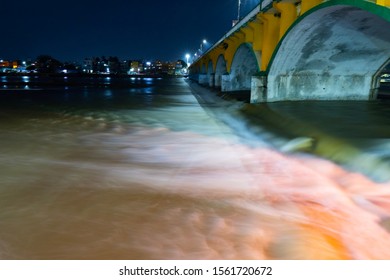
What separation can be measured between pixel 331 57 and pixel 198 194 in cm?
1197

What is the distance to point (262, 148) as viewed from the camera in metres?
8.80

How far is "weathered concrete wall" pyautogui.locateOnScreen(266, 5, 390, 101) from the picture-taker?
11.3 meters

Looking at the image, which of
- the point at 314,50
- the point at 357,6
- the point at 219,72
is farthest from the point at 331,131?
the point at 219,72

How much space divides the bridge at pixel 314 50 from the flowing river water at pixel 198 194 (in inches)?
144

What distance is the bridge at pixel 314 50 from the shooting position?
11352 mm

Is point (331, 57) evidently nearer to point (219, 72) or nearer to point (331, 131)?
point (331, 131)

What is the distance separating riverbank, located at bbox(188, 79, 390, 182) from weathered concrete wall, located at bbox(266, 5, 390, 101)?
2138mm

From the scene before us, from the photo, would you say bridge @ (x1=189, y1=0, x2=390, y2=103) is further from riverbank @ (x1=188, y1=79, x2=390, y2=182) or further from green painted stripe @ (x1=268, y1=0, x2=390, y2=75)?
riverbank @ (x1=188, y1=79, x2=390, y2=182)

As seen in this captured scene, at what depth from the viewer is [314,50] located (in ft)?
46.2

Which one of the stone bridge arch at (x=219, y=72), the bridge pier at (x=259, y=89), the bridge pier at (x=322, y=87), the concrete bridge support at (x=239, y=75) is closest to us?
the bridge pier at (x=259, y=89)

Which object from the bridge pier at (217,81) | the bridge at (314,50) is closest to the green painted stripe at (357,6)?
the bridge at (314,50)

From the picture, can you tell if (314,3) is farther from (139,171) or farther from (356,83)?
(139,171)

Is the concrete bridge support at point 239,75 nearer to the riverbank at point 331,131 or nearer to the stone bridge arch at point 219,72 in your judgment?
the stone bridge arch at point 219,72

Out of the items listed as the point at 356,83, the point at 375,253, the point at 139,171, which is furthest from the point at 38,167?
the point at 356,83
